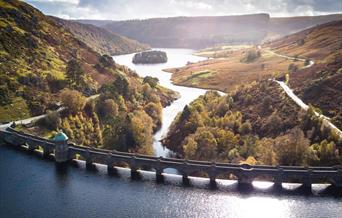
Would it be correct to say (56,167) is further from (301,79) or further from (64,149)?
(301,79)

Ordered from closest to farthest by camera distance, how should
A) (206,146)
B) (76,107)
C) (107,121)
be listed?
1. (206,146)
2. (76,107)
3. (107,121)

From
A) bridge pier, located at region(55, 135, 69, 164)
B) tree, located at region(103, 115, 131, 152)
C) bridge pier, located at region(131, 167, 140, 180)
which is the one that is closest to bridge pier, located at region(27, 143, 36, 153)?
bridge pier, located at region(55, 135, 69, 164)

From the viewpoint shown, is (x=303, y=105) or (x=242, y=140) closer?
(x=242, y=140)

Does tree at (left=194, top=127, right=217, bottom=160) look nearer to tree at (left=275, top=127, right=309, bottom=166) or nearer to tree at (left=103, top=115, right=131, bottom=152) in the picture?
tree at (left=275, top=127, right=309, bottom=166)

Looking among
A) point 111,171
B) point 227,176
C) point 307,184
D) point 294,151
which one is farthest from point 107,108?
point 307,184

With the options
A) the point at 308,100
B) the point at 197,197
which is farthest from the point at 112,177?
the point at 308,100

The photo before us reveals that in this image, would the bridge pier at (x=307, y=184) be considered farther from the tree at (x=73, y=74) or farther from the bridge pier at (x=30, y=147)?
the tree at (x=73, y=74)

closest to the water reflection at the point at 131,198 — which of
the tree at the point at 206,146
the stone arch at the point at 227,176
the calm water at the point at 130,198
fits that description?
the calm water at the point at 130,198

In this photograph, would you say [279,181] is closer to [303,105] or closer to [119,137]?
[119,137]
